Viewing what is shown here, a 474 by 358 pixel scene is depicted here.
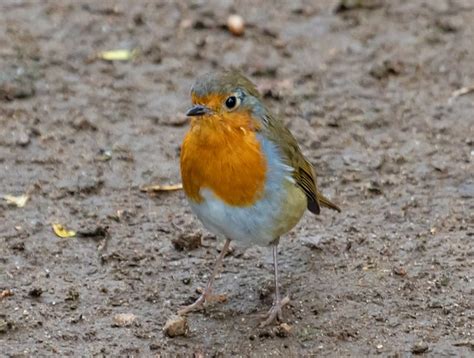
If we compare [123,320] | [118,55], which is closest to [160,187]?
[123,320]

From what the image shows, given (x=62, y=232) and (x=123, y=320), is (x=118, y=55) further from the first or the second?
(x=123, y=320)

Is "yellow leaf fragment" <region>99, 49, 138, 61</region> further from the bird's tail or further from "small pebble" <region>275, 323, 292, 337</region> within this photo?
"small pebble" <region>275, 323, 292, 337</region>

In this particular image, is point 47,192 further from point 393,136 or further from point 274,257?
point 393,136

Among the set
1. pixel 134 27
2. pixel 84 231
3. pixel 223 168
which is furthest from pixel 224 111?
pixel 134 27

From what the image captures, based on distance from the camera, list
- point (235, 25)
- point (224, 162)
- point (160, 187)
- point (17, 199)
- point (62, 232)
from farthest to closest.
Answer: point (235, 25)
point (160, 187)
point (17, 199)
point (62, 232)
point (224, 162)

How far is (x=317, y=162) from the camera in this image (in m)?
6.04

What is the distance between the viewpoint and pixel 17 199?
5.62 metres

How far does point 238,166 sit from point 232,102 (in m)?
0.28

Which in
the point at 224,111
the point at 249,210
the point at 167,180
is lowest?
the point at 167,180

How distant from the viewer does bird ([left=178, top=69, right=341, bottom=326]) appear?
4438 millimetres

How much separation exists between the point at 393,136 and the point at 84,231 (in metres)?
1.97

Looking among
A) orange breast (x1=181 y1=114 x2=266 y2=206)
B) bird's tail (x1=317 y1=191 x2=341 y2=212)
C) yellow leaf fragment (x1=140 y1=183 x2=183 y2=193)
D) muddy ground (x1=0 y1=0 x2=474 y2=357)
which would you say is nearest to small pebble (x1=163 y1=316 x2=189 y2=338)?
muddy ground (x1=0 y1=0 x2=474 y2=357)

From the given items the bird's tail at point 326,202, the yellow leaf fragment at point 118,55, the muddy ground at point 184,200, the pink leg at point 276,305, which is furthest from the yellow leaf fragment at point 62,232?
the yellow leaf fragment at point 118,55

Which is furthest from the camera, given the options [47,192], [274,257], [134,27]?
[134,27]
